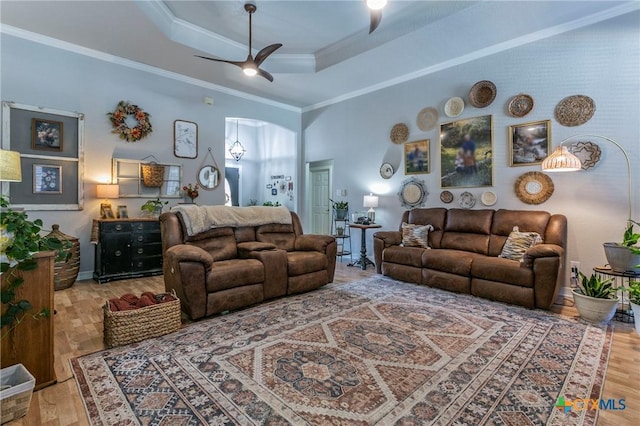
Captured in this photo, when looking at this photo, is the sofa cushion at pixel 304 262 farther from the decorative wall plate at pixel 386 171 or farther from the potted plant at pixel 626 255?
the potted plant at pixel 626 255

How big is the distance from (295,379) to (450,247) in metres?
3.16

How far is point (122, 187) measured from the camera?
4.78 m

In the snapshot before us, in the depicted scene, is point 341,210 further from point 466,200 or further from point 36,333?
point 36,333

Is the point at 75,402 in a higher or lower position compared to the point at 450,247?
lower

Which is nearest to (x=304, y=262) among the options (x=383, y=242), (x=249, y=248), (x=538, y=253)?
Answer: (x=249, y=248)

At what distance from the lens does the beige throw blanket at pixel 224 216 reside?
135 inches

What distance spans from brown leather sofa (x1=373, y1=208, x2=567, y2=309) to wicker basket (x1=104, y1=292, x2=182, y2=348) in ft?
9.69

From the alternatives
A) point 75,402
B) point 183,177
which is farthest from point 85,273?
point 75,402

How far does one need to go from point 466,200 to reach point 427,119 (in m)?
1.49

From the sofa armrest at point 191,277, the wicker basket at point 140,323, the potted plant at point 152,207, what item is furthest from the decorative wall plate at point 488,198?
the potted plant at point 152,207

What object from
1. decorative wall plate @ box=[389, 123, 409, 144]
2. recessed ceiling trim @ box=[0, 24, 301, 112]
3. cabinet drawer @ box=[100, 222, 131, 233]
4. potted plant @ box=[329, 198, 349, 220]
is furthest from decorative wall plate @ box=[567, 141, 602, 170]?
cabinet drawer @ box=[100, 222, 131, 233]

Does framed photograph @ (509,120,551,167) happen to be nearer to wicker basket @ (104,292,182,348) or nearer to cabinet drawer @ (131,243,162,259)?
wicker basket @ (104,292,182,348)

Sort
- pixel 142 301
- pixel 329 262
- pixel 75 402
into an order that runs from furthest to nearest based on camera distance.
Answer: pixel 329 262 → pixel 142 301 → pixel 75 402

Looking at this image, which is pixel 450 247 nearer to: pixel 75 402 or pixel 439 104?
pixel 439 104
